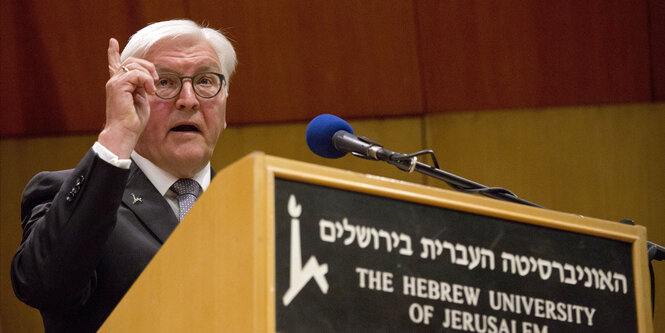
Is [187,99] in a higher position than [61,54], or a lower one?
lower

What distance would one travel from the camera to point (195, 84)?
66.6 inches

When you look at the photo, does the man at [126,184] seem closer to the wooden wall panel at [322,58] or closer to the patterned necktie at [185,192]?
the patterned necktie at [185,192]

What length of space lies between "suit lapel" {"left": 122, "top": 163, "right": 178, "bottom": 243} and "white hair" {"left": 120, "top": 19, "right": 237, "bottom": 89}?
288 mm

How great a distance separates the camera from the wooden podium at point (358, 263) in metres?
0.88

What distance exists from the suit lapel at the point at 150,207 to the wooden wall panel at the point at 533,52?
5.20 ft

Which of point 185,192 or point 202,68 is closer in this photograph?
point 185,192

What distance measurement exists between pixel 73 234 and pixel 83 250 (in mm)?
29

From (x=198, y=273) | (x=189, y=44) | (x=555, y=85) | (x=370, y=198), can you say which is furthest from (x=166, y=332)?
(x=555, y=85)

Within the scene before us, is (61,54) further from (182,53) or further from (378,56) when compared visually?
(182,53)

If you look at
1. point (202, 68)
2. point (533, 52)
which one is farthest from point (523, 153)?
point (202, 68)

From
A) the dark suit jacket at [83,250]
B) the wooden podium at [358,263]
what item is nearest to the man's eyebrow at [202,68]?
the dark suit jacket at [83,250]

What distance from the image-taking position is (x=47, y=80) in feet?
9.37

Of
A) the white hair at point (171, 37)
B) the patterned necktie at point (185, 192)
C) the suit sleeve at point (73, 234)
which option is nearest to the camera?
the suit sleeve at point (73, 234)

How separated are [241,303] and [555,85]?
2.25 meters
